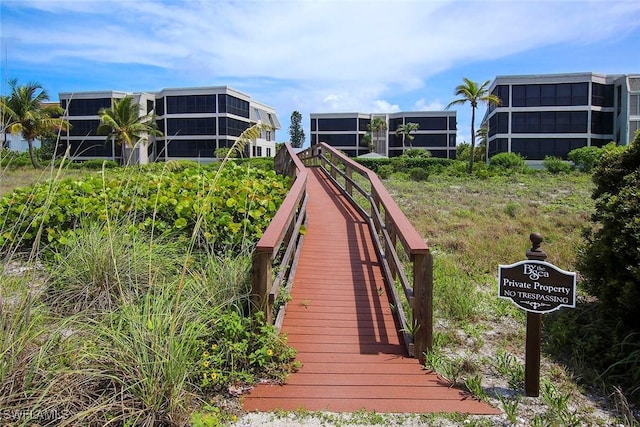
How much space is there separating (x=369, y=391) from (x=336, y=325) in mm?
1162

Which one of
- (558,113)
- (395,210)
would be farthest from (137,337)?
(558,113)

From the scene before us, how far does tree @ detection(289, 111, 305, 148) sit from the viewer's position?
99000 millimetres

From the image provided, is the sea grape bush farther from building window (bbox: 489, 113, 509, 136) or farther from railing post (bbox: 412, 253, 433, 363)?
building window (bbox: 489, 113, 509, 136)

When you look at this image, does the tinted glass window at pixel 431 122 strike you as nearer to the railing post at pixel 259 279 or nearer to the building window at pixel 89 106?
the building window at pixel 89 106

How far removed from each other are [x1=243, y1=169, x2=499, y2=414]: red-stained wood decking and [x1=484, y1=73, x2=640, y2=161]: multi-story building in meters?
42.5

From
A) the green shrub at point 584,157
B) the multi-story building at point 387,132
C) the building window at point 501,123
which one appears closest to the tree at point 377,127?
the multi-story building at point 387,132

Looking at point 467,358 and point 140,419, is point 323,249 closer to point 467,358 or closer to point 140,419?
point 467,358

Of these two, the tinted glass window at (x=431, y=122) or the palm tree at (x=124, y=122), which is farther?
the tinted glass window at (x=431, y=122)

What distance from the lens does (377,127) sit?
6944 cm

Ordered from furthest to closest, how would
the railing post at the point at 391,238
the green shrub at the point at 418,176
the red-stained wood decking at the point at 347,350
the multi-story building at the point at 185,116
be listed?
the multi-story building at the point at 185,116, the green shrub at the point at 418,176, the railing post at the point at 391,238, the red-stained wood decking at the point at 347,350

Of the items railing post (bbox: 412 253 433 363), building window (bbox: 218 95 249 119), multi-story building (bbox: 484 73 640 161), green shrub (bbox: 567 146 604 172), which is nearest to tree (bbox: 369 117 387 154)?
building window (bbox: 218 95 249 119)

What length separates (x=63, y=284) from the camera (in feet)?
15.4

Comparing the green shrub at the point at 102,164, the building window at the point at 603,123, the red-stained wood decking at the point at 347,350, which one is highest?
the building window at the point at 603,123

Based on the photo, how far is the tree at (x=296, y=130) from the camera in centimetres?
9900
